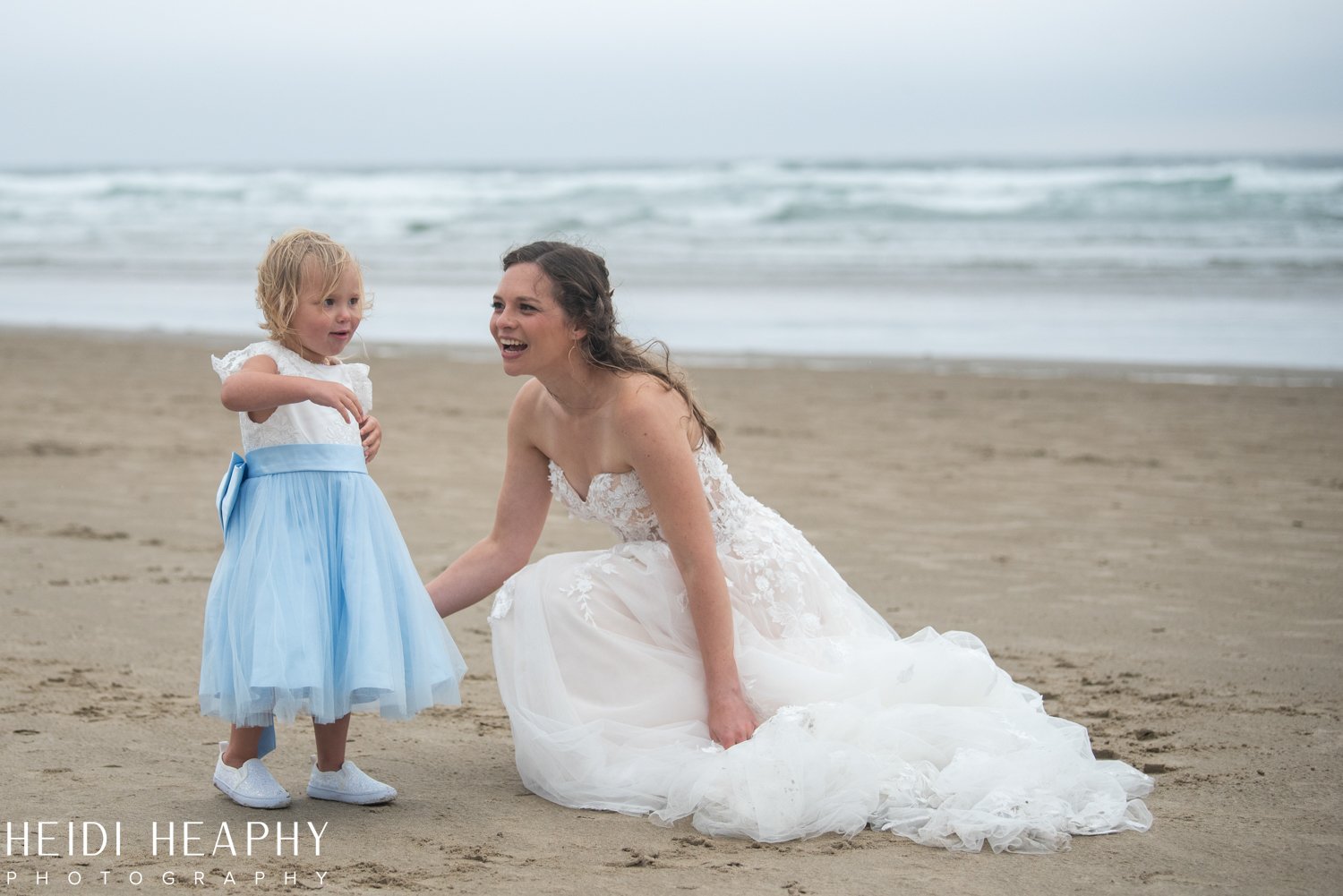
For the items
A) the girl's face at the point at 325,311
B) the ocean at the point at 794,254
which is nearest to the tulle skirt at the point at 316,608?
the girl's face at the point at 325,311

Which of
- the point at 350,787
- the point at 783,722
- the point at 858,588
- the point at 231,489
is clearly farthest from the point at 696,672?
the point at 858,588

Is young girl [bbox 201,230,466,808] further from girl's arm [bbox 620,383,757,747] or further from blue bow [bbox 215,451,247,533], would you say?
girl's arm [bbox 620,383,757,747]

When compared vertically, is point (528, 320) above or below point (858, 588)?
above

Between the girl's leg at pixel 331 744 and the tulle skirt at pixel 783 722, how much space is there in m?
0.42

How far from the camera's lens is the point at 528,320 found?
3326 millimetres

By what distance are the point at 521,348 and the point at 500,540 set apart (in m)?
0.67

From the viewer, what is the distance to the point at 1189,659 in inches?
180

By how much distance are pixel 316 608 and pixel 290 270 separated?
80cm

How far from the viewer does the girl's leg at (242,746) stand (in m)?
3.26

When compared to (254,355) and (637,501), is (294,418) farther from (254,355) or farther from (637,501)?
(637,501)

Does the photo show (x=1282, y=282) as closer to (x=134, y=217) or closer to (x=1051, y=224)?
(x=1051, y=224)

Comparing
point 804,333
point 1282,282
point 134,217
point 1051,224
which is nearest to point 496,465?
point 804,333

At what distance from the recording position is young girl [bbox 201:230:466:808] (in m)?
2.99

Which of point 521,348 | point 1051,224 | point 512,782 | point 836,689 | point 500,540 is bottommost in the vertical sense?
point 512,782
